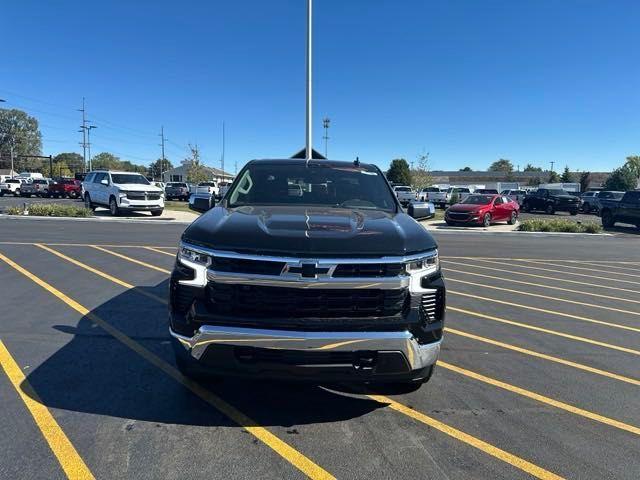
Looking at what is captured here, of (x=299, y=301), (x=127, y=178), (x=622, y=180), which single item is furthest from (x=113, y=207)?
(x=622, y=180)

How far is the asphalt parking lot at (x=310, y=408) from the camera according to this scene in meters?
2.90

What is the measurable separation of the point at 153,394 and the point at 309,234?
1.81 metres

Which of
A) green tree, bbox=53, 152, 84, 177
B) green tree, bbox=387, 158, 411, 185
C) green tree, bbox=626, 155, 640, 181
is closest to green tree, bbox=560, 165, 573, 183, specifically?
green tree, bbox=626, 155, 640, 181

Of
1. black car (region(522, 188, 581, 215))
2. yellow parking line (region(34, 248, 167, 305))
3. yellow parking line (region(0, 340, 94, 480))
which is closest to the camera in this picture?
yellow parking line (region(0, 340, 94, 480))

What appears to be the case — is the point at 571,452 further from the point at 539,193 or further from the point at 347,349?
the point at 539,193

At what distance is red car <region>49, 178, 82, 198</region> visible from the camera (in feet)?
138

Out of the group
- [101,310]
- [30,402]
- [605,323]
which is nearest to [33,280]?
[101,310]

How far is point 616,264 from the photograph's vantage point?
1229cm

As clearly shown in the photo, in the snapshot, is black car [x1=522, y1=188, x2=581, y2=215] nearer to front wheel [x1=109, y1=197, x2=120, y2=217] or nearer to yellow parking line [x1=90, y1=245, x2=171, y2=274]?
front wheel [x1=109, y1=197, x2=120, y2=217]

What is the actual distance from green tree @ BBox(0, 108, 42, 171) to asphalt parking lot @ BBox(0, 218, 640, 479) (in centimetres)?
16408

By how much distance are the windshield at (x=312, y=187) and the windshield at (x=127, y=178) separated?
1947cm

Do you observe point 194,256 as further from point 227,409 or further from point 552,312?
point 552,312

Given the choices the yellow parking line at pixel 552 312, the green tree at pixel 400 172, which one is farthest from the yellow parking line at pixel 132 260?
the green tree at pixel 400 172

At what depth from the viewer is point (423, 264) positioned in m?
3.19
